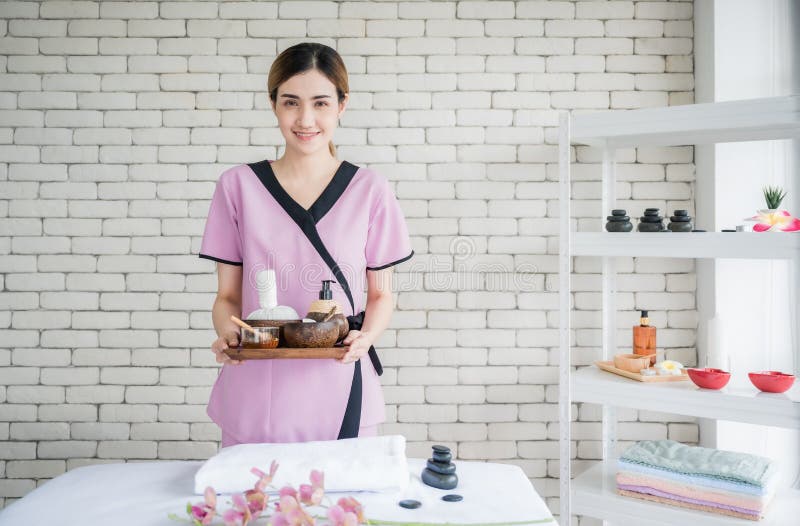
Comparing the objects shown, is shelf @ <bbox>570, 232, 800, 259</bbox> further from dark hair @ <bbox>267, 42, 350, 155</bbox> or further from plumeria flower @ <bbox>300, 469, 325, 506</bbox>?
plumeria flower @ <bbox>300, 469, 325, 506</bbox>

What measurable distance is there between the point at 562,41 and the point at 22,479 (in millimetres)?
2934

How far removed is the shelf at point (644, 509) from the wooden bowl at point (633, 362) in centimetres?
44

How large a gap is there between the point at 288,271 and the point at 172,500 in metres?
0.62

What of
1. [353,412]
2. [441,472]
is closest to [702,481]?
[441,472]

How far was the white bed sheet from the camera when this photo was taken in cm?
112

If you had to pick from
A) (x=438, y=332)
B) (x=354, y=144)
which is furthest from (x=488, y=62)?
(x=438, y=332)

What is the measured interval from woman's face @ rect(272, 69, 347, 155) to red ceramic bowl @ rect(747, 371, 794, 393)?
1593mm

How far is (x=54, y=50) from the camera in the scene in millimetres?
2400

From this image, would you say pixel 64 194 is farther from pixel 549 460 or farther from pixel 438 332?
pixel 549 460

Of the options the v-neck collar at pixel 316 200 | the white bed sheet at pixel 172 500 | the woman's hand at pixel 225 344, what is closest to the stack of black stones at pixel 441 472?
the white bed sheet at pixel 172 500

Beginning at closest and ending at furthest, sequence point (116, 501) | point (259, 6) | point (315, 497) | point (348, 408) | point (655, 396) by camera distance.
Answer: point (315, 497)
point (116, 501)
point (348, 408)
point (655, 396)
point (259, 6)

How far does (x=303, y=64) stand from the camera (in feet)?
5.04

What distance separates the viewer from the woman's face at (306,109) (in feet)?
5.04

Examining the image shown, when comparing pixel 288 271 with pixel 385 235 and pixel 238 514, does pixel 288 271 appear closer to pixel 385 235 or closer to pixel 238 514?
pixel 385 235
